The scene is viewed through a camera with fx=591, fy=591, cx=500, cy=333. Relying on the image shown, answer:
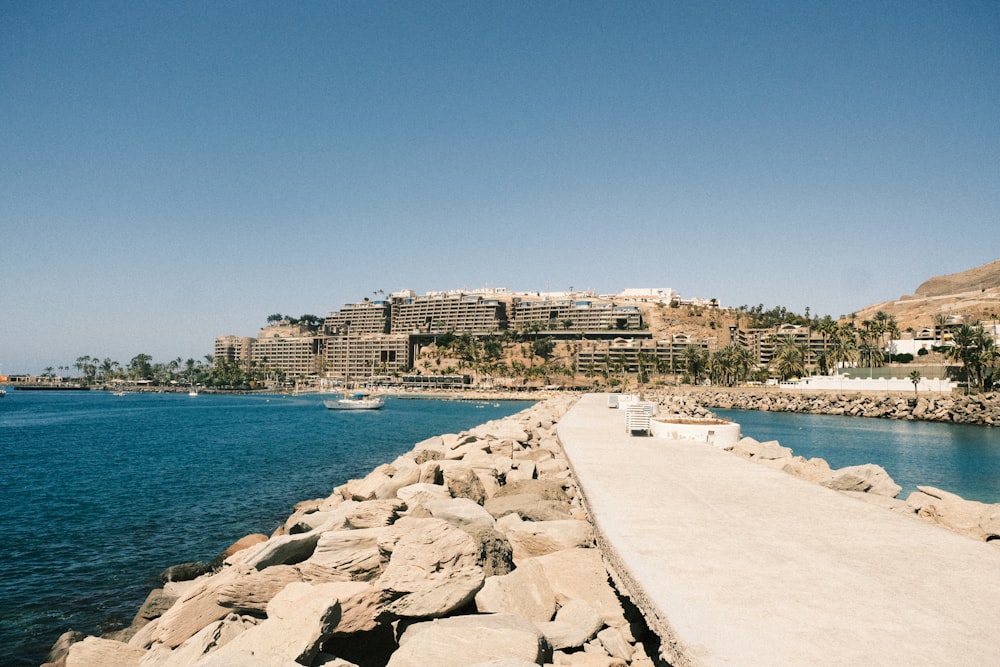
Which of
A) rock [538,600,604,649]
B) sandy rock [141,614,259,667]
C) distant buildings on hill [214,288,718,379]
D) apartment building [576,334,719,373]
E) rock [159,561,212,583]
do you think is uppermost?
distant buildings on hill [214,288,718,379]

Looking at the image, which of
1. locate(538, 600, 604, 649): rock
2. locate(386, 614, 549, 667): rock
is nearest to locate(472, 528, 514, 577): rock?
locate(538, 600, 604, 649): rock

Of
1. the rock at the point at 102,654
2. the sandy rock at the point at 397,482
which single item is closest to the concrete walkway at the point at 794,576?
the sandy rock at the point at 397,482

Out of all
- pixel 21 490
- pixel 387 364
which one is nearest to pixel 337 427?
pixel 21 490

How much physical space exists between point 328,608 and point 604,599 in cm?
283

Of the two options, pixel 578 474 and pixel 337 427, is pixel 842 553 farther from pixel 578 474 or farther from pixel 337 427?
pixel 337 427

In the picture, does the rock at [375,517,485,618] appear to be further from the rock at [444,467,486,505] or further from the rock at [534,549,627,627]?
the rock at [444,467,486,505]

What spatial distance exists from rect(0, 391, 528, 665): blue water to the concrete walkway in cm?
879

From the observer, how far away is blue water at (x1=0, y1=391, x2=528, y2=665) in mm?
10336

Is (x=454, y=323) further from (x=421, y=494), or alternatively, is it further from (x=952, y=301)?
(x=421, y=494)

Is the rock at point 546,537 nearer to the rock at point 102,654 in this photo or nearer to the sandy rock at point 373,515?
the sandy rock at point 373,515

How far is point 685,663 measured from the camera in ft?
12.5

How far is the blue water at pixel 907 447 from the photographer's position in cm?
2206

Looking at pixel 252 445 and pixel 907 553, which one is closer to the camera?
pixel 907 553

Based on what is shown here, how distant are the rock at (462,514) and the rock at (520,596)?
1045 millimetres
